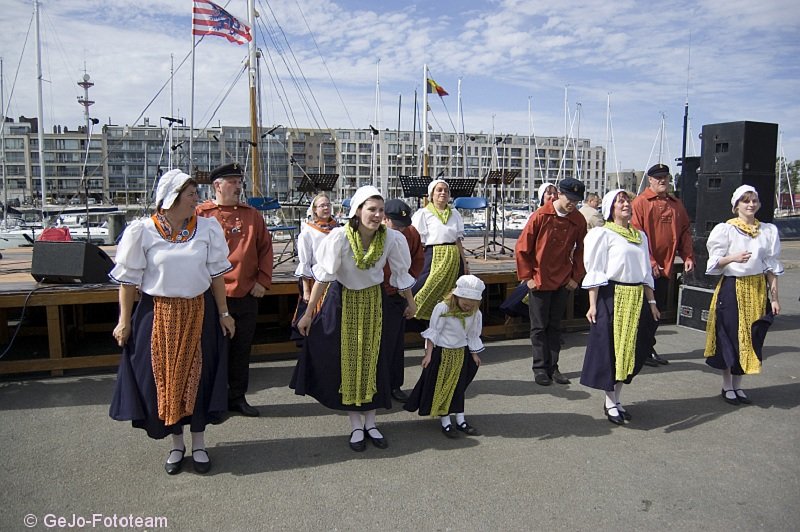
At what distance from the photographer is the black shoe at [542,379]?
16.7 ft

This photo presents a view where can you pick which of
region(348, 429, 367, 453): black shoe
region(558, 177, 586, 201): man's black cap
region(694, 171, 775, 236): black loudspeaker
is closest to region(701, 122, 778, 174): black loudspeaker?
region(694, 171, 775, 236): black loudspeaker

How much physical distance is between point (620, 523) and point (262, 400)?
2941 millimetres

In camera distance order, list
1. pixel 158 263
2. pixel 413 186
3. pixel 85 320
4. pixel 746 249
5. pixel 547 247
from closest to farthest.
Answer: pixel 158 263 → pixel 746 249 → pixel 547 247 → pixel 85 320 → pixel 413 186

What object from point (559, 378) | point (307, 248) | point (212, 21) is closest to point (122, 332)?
point (307, 248)

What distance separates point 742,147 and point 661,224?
2.02 meters

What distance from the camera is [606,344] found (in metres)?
4.04

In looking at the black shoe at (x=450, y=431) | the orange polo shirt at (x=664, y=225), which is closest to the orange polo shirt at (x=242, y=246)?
the black shoe at (x=450, y=431)

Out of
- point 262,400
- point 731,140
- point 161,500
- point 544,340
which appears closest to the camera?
point 161,500

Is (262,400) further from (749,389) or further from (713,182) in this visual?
(713,182)

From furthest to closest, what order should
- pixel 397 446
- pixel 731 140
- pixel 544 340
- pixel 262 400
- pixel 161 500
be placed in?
pixel 731 140 < pixel 544 340 < pixel 262 400 < pixel 397 446 < pixel 161 500

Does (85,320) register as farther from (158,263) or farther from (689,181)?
(689,181)

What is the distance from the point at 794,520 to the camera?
279cm

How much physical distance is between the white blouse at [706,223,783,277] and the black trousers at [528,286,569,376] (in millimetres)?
1295

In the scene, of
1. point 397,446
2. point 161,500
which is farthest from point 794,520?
point 161,500
